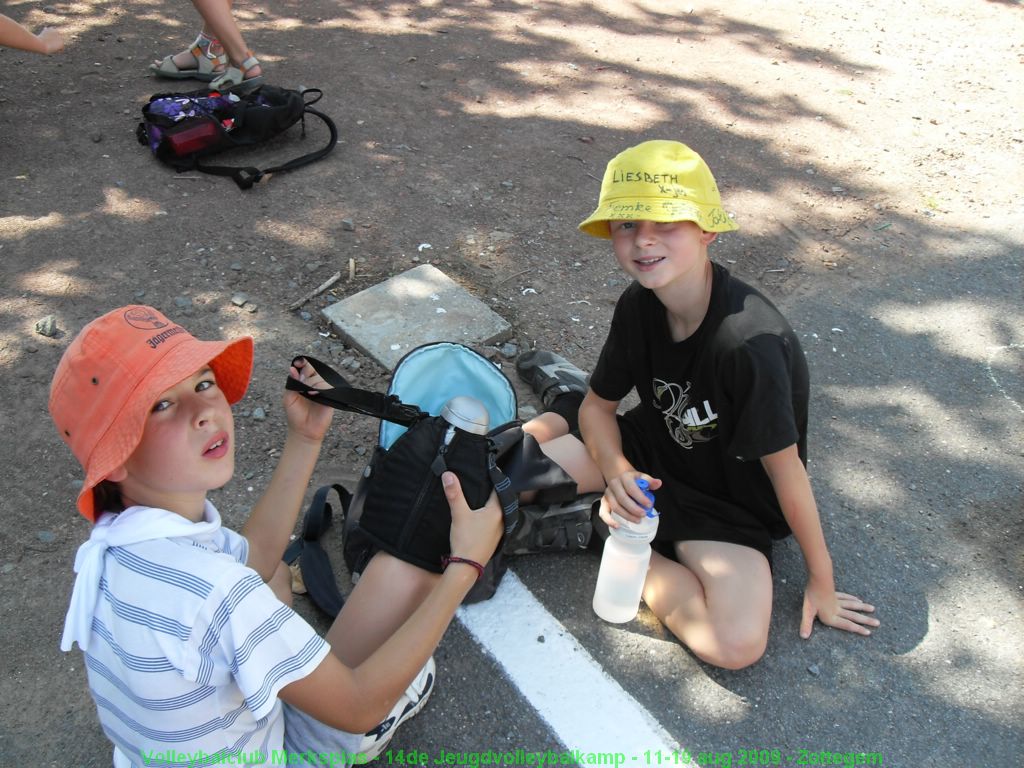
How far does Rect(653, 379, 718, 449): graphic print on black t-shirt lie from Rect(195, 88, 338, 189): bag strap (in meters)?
2.57

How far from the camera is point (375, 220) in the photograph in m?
4.06

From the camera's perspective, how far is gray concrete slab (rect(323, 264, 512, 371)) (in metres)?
3.34

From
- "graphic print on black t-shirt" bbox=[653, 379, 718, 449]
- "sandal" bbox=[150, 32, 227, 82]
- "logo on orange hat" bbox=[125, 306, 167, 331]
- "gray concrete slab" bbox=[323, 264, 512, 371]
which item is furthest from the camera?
"sandal" bbox=[150, 32, 227, 82]

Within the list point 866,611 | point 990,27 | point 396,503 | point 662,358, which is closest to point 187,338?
point 396,503

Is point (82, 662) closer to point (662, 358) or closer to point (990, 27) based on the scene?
point (662, 358)

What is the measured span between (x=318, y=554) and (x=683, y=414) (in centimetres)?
115

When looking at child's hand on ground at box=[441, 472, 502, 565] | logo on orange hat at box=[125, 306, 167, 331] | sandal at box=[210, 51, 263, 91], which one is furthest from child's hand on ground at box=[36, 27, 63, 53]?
child's hand on ground at box=[441, 472, 502, 565]

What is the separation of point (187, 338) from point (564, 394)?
162 cm

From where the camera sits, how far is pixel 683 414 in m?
2.44

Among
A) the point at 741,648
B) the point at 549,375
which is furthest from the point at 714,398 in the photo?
the point at 549,375

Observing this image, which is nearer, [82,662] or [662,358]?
[82,662]

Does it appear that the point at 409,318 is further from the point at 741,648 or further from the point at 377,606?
the point at 741,648

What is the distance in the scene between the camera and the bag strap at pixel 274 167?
4.14m

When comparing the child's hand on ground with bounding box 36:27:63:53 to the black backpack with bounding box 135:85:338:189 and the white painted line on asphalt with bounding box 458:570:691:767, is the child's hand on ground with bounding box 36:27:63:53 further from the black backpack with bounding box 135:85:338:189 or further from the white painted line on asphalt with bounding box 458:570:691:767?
the white painted line on asphalt with bounding box 458:570:691:767
